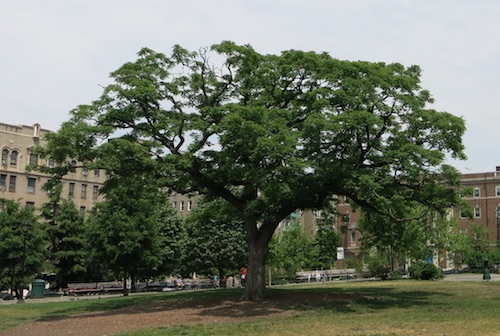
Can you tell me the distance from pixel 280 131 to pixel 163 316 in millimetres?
8033

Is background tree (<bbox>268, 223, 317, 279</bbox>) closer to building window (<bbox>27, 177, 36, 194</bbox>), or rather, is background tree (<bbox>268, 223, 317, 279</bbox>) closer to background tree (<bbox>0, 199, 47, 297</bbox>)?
background tree (<bbox>0, 199, 47, 297</bbox>)

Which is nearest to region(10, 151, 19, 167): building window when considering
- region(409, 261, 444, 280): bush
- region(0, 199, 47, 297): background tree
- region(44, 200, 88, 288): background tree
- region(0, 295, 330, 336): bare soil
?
region(44, 200, 88, 288): background tree

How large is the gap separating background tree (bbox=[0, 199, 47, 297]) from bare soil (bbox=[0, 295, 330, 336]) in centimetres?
2293

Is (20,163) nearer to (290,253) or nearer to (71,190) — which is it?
(71,190)

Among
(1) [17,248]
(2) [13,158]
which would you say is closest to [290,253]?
(1) [17,248]

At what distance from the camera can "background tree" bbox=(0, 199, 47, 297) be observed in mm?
43000

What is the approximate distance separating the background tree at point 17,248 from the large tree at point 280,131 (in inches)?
1001

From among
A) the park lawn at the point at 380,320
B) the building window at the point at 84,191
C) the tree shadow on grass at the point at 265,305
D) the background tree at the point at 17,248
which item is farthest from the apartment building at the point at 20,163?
the park lawn at the point at 380,320

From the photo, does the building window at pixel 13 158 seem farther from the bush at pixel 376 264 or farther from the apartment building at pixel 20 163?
the bush at pixel 376 264

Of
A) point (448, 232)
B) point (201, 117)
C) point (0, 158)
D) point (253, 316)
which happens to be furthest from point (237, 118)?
point (0, 158)

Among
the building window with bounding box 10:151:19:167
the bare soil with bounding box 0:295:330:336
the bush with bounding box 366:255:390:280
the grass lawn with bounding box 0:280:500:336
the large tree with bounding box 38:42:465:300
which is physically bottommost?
the bare soil with bounding box 0:295:330:336

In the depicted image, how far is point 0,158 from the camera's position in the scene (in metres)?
64.7

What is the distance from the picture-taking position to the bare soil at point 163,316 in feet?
57.1

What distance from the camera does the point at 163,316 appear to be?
19781 millimetres
